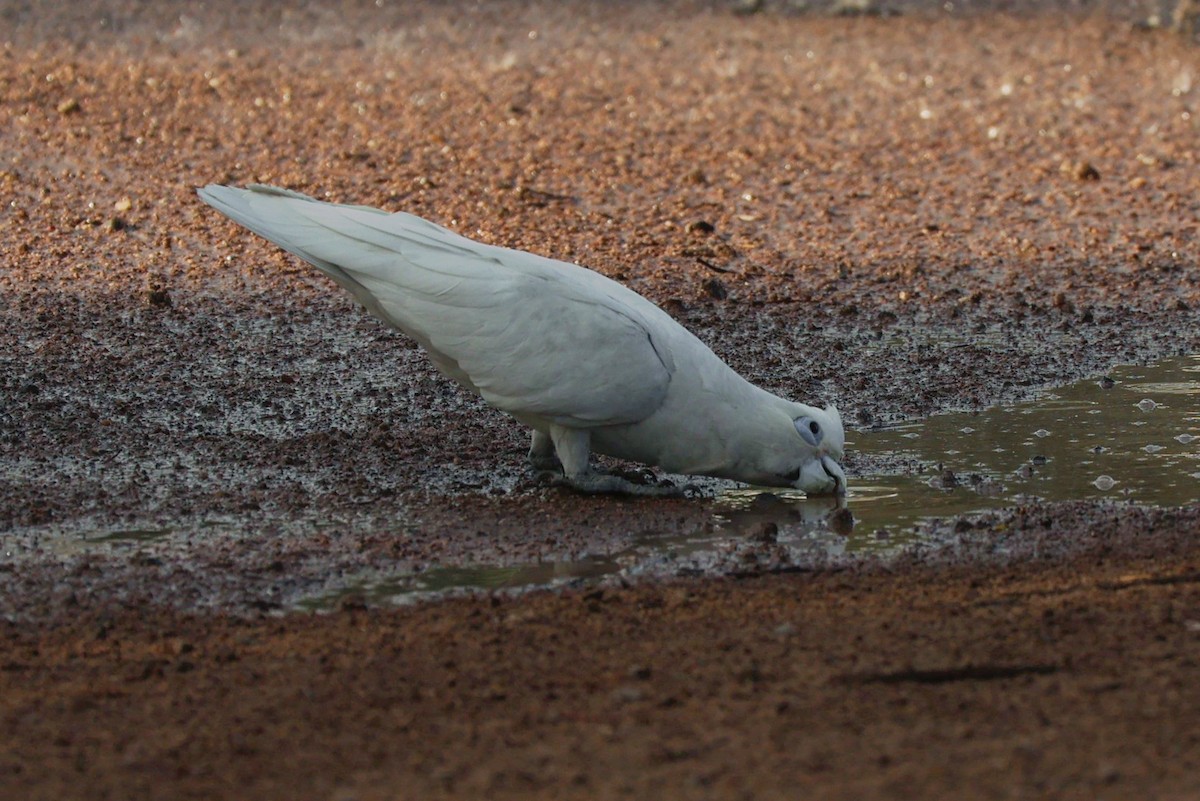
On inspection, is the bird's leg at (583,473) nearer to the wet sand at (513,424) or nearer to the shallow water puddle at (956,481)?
the wet sand at (513,424)

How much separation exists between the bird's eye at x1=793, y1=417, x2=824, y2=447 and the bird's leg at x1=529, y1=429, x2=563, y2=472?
3.22 feet

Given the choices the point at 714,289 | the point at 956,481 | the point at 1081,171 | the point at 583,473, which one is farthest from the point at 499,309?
the point at 1081,171

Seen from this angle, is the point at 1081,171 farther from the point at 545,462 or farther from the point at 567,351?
the point at 567,351

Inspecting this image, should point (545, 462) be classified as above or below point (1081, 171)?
below

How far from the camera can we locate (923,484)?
6.46 m

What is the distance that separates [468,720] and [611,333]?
2.06 metres

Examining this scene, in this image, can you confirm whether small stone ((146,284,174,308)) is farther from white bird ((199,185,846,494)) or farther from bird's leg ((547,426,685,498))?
bird's leg ((547,426,685,498))

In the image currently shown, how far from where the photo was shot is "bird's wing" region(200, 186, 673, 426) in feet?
19.6

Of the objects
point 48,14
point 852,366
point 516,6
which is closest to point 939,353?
point 852,366

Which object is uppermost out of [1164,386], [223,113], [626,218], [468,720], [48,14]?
[48,14]

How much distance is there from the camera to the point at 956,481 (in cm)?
646

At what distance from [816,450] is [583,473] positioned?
86 cm

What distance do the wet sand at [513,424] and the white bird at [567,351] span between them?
325 millimetres

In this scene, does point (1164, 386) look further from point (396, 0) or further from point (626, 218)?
point (396, 0)
